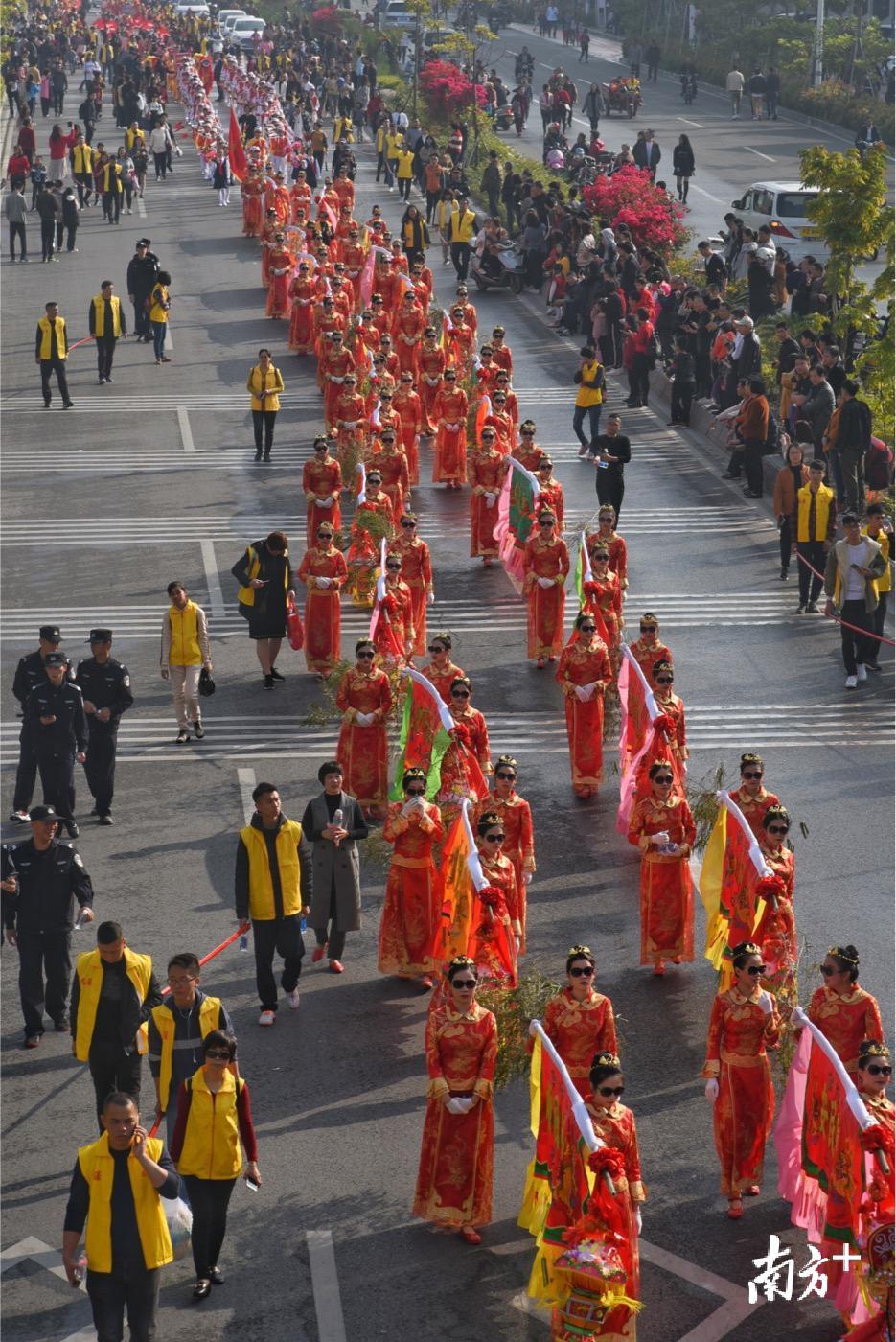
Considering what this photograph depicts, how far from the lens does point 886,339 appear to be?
1029 inches

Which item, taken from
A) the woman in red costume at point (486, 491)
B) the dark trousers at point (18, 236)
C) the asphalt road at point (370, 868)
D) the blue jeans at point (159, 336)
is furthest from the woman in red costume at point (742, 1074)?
the dark trousers at point (18, 236)

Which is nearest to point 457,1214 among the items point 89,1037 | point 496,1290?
point 496,1290

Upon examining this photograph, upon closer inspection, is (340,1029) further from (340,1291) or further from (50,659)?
(50,659)

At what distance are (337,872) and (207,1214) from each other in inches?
150

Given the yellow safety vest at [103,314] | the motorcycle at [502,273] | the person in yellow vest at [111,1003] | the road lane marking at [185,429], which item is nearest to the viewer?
the person in yellow vest at [111,1003]

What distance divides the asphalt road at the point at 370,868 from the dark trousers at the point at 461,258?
6.12 m

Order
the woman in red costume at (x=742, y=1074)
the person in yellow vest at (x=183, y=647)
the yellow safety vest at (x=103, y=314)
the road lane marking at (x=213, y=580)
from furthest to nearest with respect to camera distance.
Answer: the yellow safety vest at (x=103, y=314) → the road lane marking at (x=213, y=580) → the person in yellow vest at (x=183, y=647) → the woman in red costume at (x=742, y=1074)

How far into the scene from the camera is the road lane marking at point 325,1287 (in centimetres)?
1045

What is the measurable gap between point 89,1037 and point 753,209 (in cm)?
3127

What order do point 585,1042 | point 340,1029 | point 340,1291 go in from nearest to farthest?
point 340,1291
point 585,1042
point 340,1029

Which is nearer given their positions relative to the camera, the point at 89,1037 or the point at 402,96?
the point at 89,1037

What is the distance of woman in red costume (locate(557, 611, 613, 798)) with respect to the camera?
17.4m

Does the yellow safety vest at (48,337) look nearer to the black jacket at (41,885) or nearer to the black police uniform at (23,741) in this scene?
the black police uniform at (23,741)

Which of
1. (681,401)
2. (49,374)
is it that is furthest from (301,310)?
(681,401)
